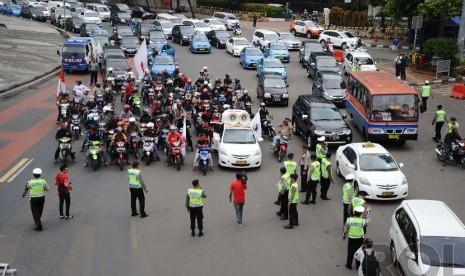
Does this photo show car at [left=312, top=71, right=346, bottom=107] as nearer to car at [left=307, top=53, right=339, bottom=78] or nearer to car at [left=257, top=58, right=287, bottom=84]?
car at [left=307, top=53, right=339, bottom=78]

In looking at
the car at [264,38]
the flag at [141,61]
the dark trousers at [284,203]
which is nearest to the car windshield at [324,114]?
the dark trousers at [284,203]

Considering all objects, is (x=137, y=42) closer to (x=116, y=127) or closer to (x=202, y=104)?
(x=202, y=104)

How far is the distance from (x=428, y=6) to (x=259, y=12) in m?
32.0

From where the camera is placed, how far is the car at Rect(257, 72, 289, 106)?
32.2 metres

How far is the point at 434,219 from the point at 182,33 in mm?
42116

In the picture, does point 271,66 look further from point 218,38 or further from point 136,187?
point 136,187

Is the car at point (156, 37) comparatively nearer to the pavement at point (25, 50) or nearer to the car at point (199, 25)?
the pavement at point (25, 50)

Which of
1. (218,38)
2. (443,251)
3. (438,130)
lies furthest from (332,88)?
(218,38)

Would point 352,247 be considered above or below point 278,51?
below

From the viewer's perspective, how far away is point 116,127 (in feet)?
76.6

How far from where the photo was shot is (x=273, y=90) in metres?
32.5

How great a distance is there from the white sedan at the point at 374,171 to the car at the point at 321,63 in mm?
16791

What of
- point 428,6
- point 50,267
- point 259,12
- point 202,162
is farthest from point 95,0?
point 50,267

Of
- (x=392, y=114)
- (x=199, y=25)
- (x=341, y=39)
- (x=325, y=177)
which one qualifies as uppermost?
(x=199, y=25)
